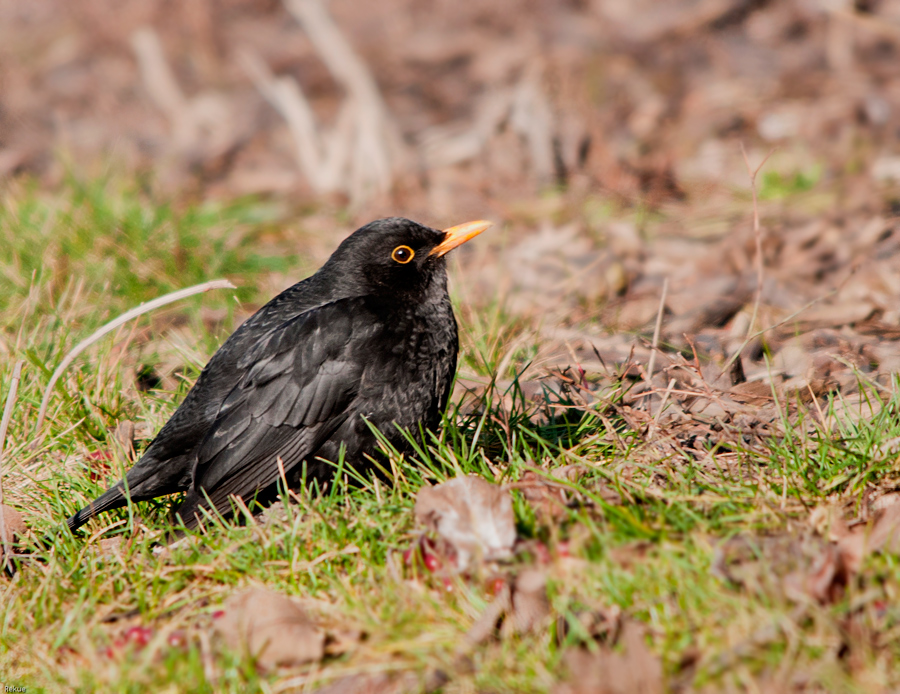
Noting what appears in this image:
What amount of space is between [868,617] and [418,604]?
125cm

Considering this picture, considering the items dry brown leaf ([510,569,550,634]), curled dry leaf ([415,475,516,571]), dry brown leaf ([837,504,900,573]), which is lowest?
dry brown leaf ([837,504,900,573])

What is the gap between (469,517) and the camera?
9.23 feet

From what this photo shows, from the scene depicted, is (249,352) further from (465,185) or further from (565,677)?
(465,185)

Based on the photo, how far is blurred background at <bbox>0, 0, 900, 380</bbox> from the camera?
5641 mm

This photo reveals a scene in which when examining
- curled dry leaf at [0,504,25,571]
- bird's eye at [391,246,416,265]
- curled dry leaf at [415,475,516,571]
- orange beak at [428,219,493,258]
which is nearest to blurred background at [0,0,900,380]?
orange beak at [428,219,493,258]

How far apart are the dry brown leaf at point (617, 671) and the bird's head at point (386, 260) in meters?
2.10

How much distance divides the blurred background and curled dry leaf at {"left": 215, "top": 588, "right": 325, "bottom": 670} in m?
1.84

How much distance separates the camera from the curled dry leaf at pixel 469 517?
2.75 metres

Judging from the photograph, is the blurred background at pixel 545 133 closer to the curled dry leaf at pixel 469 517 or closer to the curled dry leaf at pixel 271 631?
the curled dry leaf at pixel 469 517

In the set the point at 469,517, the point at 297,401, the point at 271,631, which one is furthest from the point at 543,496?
the point at 297,401

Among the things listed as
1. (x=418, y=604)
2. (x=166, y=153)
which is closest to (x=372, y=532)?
(x=418, y=604)

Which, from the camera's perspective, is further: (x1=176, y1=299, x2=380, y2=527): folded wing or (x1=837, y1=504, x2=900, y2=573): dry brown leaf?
(x1=176, y1=299, x2=380, y2=527): folded wing

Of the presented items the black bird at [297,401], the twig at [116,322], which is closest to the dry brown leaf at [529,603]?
the black bird at [297,401]

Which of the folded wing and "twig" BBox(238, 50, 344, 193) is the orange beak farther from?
"twig" BBox(238, 50, 344, 193)
